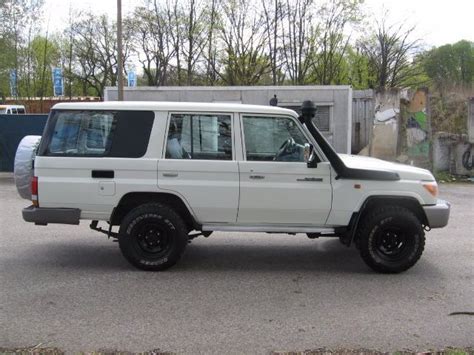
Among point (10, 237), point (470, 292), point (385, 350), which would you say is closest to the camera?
point (385, 350)

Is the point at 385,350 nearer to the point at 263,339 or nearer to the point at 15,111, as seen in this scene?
the point at 263,339

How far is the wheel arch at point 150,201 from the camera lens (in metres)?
5.91

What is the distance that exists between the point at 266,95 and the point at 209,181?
37.9ft

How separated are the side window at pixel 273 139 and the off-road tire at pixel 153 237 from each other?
1150 millimetres

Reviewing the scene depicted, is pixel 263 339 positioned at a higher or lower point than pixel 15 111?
lower

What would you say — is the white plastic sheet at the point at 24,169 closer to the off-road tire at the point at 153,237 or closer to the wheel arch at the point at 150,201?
the wheel arch at the point at 150,201

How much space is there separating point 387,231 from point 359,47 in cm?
3695

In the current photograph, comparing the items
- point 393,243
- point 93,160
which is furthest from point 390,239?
point 93,160

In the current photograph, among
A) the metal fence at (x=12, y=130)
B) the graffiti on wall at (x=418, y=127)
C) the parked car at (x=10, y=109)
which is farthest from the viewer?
the parked car at (x=10, y=109)

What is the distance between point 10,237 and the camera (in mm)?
7566

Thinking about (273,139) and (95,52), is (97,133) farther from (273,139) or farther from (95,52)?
(95,52)

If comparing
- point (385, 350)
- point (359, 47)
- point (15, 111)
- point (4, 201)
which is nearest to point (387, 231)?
point (385, 350)

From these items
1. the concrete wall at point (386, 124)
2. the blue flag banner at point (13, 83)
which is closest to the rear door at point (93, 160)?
the concrete wall at point (386, 124)

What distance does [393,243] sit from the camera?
6012 mm
